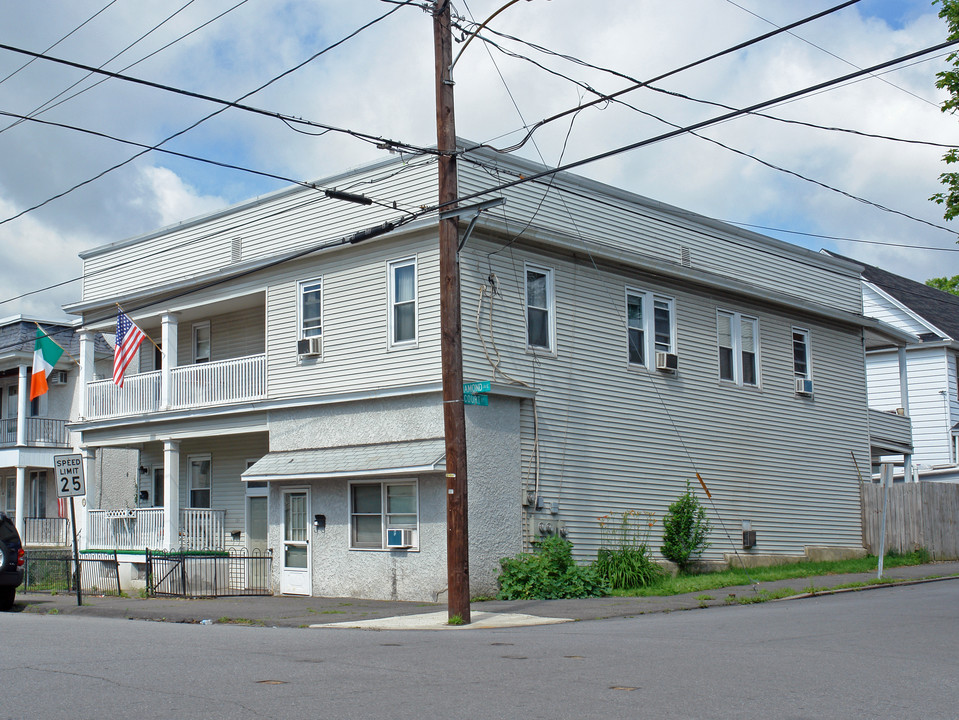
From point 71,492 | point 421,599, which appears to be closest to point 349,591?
point 421,599

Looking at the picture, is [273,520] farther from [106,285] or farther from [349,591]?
[106,285]

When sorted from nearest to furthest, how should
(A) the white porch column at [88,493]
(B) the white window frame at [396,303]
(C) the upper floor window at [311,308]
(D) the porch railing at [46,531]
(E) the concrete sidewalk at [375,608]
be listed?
(E) the concrete sidewalk at [375,608]
(B) the white window frame at [396,303]
(C) the upper floor window at [311,308]
(A) the white porch column at [88,493]
(D) the porch railing at [46,531]

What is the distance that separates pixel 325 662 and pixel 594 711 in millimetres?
3735

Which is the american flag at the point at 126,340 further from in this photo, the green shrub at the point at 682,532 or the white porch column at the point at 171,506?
the green shrub at the point at 682,532

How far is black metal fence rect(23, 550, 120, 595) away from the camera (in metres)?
23.9

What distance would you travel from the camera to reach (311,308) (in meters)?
22.1

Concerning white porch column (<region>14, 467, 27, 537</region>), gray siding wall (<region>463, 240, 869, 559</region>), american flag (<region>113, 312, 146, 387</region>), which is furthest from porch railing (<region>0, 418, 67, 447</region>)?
gray siding wall (<region>463, 240, 869, 559</region>)

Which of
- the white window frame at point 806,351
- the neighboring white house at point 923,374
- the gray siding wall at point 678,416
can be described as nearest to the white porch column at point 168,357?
the gray siding wall at point 678,416

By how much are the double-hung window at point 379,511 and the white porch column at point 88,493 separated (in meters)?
8.13

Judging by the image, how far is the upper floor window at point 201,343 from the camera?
87.9 ft

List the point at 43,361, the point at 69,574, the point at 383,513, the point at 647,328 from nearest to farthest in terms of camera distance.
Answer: the point at 383,513 → the point at 647,328 → the point at 69,574 → the point at 43,361

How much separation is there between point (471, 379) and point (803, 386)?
11.5m

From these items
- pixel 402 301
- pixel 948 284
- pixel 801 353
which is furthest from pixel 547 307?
pixel 948 284

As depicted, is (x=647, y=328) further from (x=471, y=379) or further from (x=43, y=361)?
(x=43, y=361)
